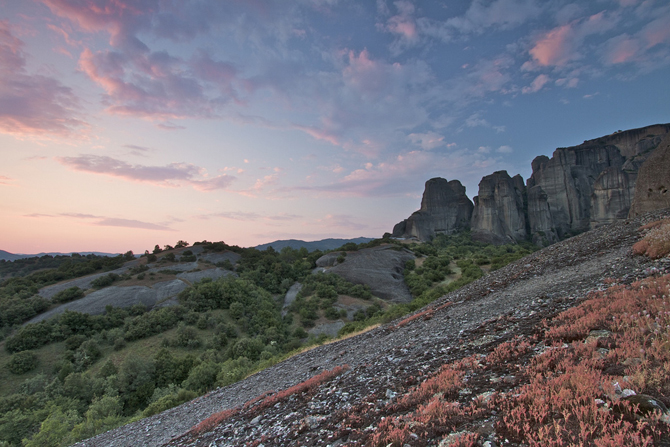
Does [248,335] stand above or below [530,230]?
below

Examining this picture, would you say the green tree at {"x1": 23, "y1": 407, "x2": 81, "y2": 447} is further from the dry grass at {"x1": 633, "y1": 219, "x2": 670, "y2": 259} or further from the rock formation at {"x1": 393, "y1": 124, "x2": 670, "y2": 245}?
the rock formation at {"x1": 393, "y1": 124, "x2": 670, "y2": 245}

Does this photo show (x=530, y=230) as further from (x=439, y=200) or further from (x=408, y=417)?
(x=408, y=417)

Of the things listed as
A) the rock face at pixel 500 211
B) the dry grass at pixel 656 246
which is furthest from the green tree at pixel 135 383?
the rock face at pixel 500 211

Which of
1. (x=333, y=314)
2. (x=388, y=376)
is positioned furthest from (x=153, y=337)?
(x=388, y=376)

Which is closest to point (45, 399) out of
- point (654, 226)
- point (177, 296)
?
point (177, 296)

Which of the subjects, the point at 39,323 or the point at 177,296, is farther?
the point at 177,296

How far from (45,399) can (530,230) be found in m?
A: 147

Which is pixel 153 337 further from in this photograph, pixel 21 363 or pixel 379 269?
pixel 379 269

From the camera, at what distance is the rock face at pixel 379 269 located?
60478 millimetres

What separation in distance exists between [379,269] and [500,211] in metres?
84.0

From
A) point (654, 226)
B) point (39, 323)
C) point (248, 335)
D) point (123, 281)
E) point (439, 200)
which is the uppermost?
point (439, 200)

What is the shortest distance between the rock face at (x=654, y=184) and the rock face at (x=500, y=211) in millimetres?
88326

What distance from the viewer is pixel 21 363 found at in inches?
1297

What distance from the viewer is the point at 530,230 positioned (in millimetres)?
120938
